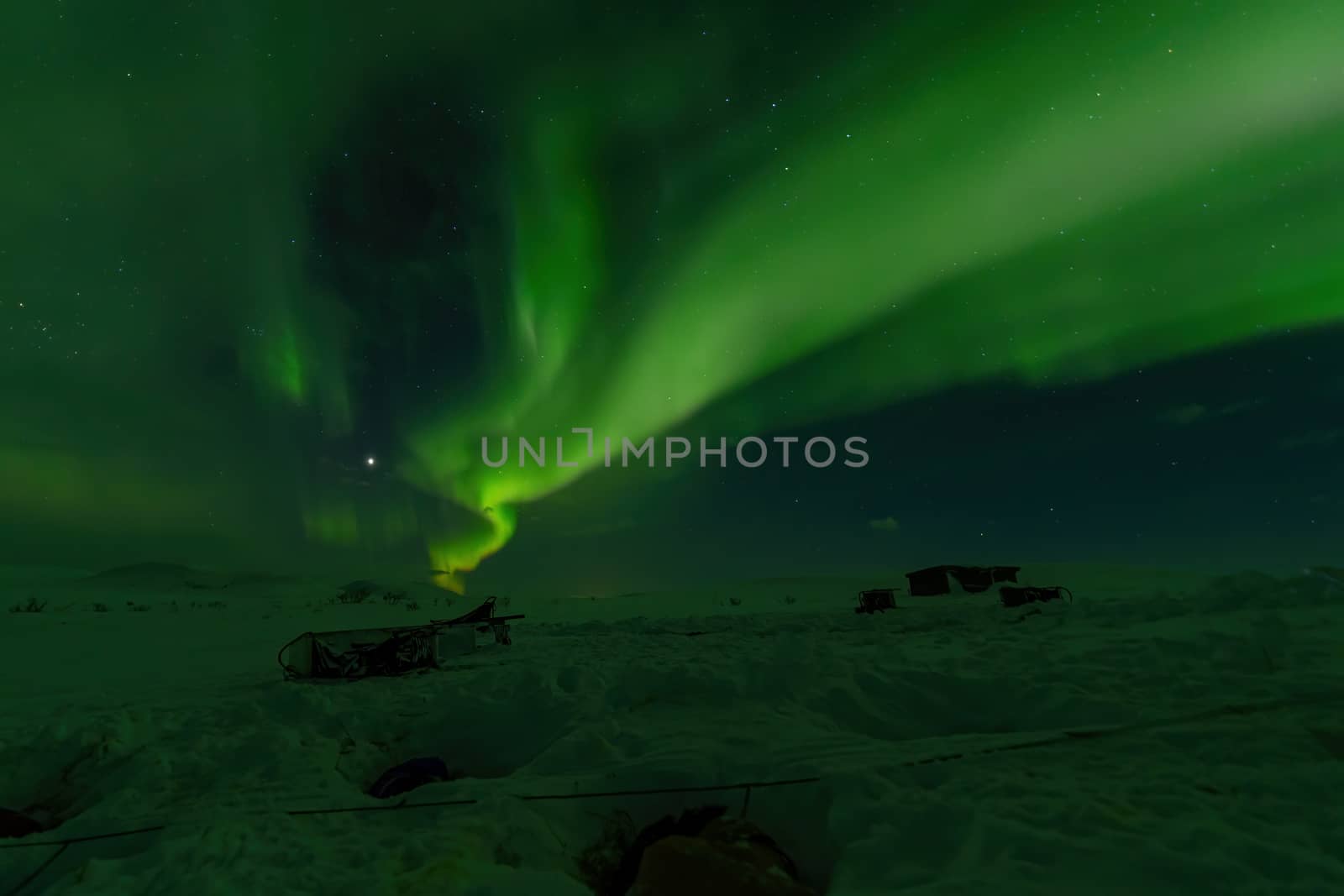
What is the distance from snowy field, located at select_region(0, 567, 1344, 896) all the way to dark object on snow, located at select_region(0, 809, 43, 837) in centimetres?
33

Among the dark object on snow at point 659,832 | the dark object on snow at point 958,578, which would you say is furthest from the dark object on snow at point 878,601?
the dark object on snow at point 659,832

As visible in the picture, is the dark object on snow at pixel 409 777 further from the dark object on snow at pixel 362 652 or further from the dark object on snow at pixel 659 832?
the dark object on snow at pixel 362 652

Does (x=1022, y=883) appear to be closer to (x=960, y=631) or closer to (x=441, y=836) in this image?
(x=441, y=836)

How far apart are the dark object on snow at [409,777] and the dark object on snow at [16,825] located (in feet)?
7.42

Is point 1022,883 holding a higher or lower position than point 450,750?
higher

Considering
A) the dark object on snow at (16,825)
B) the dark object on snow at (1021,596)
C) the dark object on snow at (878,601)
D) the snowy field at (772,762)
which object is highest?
the snowy field at (772,762)

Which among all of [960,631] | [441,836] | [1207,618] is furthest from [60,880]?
[1207,618]

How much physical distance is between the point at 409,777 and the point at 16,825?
8.83 ft

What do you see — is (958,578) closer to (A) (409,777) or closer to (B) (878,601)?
(B) (878,601)

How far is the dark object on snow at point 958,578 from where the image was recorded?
20.1 m

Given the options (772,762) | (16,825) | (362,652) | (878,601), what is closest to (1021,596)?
(878,601)

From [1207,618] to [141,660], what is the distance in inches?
699

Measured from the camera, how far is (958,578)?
809 inches

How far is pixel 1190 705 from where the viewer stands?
16.7 feet
